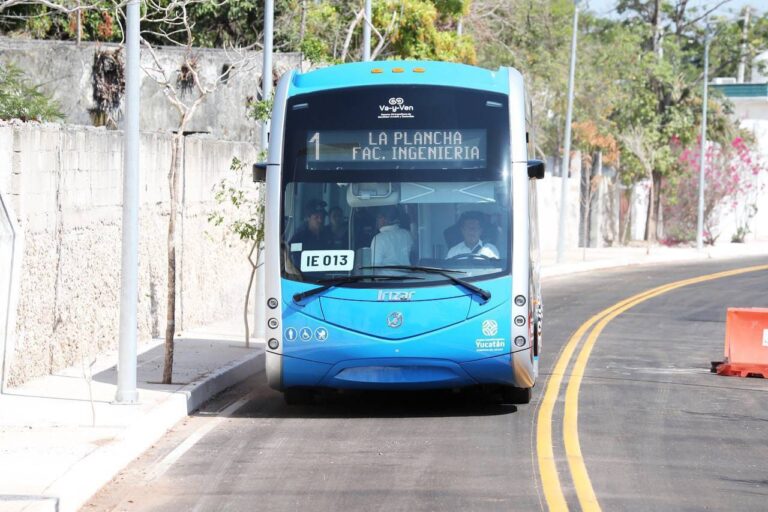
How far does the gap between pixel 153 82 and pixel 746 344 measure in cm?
1723

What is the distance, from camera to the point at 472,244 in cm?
1204

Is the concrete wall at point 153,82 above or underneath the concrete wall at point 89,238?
above

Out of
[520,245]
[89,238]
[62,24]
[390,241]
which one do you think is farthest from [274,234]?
[62,24]

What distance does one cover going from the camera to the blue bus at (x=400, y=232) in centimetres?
1193

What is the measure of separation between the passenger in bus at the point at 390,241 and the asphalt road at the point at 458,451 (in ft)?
4.98

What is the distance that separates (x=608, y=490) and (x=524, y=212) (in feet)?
12.5

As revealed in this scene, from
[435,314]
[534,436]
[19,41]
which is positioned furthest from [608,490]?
[19,41]

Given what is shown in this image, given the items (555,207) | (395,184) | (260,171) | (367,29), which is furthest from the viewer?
(555,207)

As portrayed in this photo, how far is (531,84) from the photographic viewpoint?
49.1 metres

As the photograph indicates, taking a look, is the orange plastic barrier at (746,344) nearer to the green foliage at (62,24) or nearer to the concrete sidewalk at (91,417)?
the concrete sidewalk at (91,417)

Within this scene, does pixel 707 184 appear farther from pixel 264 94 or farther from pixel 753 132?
pixel 264 94

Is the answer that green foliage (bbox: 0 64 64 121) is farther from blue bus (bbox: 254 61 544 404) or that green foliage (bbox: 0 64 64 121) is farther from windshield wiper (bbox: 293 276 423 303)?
windshield wiper (bbox: 293 276 423 303)

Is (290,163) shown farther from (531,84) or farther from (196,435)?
(531,84)

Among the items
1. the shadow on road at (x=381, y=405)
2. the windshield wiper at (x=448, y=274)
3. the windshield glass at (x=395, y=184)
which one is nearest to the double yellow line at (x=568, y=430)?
the shadow on road at (x=381, y=405)
